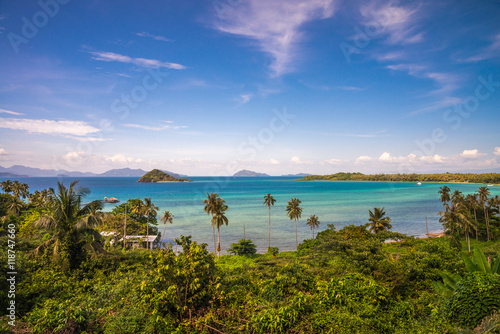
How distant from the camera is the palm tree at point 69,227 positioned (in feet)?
41.8

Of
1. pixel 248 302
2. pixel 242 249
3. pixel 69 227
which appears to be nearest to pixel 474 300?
pixel 248 302

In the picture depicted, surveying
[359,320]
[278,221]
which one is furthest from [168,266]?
[278,221]

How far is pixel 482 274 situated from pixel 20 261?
17.3 metres

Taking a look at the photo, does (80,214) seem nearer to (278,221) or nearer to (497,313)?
(497,313)

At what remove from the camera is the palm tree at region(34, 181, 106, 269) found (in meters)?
12.7

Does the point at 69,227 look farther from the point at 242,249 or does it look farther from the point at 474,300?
the point at 242,249

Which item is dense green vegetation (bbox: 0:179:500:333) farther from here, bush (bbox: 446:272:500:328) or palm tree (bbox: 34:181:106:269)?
palm tree (bbox: 34:181:106:269)

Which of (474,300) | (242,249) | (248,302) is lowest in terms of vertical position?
(242,249)

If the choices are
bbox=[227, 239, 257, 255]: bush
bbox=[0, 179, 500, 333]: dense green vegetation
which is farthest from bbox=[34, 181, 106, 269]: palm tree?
bbox=[227, 239, 257, 255]: bush

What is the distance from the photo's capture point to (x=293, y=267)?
9430 mm

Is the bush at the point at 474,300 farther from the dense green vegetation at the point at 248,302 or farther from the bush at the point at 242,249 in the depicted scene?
the bush at the point at 242,249

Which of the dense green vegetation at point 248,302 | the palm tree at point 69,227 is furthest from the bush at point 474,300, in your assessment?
the palm tree at point 69,227

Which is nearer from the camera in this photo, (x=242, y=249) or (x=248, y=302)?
(x=248, y=302)

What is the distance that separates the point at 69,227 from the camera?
519 inches
